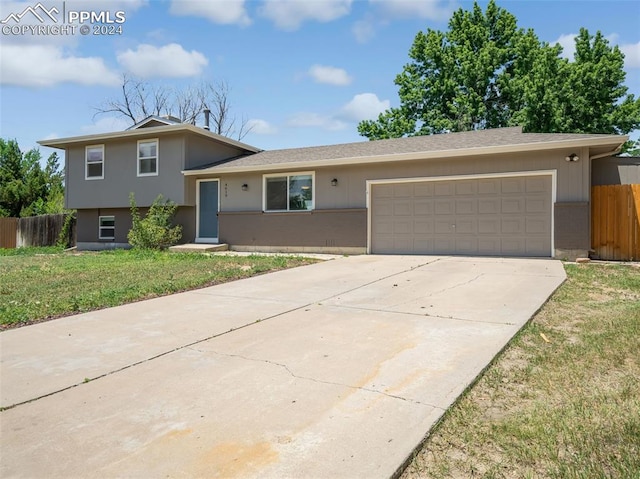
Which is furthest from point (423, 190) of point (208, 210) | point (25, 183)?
point (25, 183)

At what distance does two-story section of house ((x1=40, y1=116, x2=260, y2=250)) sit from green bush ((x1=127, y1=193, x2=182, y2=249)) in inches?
11.4

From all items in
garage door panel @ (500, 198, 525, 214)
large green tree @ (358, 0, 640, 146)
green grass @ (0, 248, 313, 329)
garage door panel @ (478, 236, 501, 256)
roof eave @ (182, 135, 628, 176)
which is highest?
large green tree @ (358, 0, 640, 146)

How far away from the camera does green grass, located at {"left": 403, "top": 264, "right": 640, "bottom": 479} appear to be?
1967 millimetres

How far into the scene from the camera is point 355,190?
479 inches

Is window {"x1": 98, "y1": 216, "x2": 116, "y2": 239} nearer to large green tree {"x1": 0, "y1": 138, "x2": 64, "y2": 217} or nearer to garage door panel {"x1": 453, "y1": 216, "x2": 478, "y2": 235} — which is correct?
large green tree {"x1": 0, "y1": 138, "x2": 64, "y2": 217}

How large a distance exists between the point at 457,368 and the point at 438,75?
26.3 meters

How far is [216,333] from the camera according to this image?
421 centimetres

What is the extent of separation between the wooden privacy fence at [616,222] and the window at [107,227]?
51.3 ft

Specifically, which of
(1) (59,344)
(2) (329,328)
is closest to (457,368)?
(2) (329,328)

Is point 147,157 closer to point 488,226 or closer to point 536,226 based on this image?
point 488,226

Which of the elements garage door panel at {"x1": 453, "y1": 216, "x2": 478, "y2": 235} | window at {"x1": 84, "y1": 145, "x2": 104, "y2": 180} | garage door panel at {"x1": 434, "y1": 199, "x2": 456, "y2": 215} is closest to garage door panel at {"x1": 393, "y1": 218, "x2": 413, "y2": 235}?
garage door panel at {"x1": 434, "y1": 199, "x2": 456, "y2": 215}

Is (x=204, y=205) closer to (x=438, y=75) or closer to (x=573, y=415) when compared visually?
(x=573, y=415)

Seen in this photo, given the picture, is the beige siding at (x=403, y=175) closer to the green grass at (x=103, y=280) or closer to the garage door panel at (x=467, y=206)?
the garage door panel at (x=467, y=206)

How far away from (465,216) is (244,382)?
9081 mm
